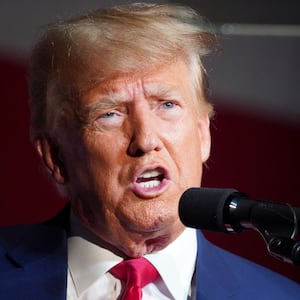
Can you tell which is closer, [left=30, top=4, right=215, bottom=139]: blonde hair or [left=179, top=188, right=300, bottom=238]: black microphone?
[left=179, top=188, right=300, bottom=238]: black microphone

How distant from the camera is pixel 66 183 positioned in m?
1.32

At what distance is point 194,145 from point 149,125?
0.30 ft

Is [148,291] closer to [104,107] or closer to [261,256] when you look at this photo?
[104,107]

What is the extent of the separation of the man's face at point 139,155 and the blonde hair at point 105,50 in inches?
1.0

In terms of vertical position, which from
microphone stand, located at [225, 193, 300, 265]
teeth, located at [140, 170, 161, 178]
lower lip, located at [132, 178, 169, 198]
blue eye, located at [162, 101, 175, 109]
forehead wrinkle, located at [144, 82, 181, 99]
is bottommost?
lower lip, located at [132, 178, 169, 198]

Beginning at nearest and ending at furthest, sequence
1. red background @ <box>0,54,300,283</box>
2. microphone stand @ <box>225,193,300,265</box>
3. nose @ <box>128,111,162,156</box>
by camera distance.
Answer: microphone stand @ <box>225,193,300,265</box>, nose @ <box>128,111,162,156</box>, red background @ <box>0,54,300,283</box>

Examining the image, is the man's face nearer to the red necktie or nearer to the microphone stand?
the red necktie

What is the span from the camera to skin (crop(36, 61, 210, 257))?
117 centimetres

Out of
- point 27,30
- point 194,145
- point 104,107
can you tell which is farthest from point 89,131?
point 27,30

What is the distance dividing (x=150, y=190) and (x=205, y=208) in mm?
340

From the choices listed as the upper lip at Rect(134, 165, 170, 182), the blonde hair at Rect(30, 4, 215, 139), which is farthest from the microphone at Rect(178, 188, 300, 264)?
the blonde hair at Rect(30, 4, 215, 139)

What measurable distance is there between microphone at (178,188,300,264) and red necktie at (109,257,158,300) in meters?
0.37

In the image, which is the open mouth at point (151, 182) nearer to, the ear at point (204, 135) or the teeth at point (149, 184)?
the teeth at point (149, 184)

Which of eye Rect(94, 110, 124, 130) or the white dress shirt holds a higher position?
eye Rect(94, 110, 124, 130)
